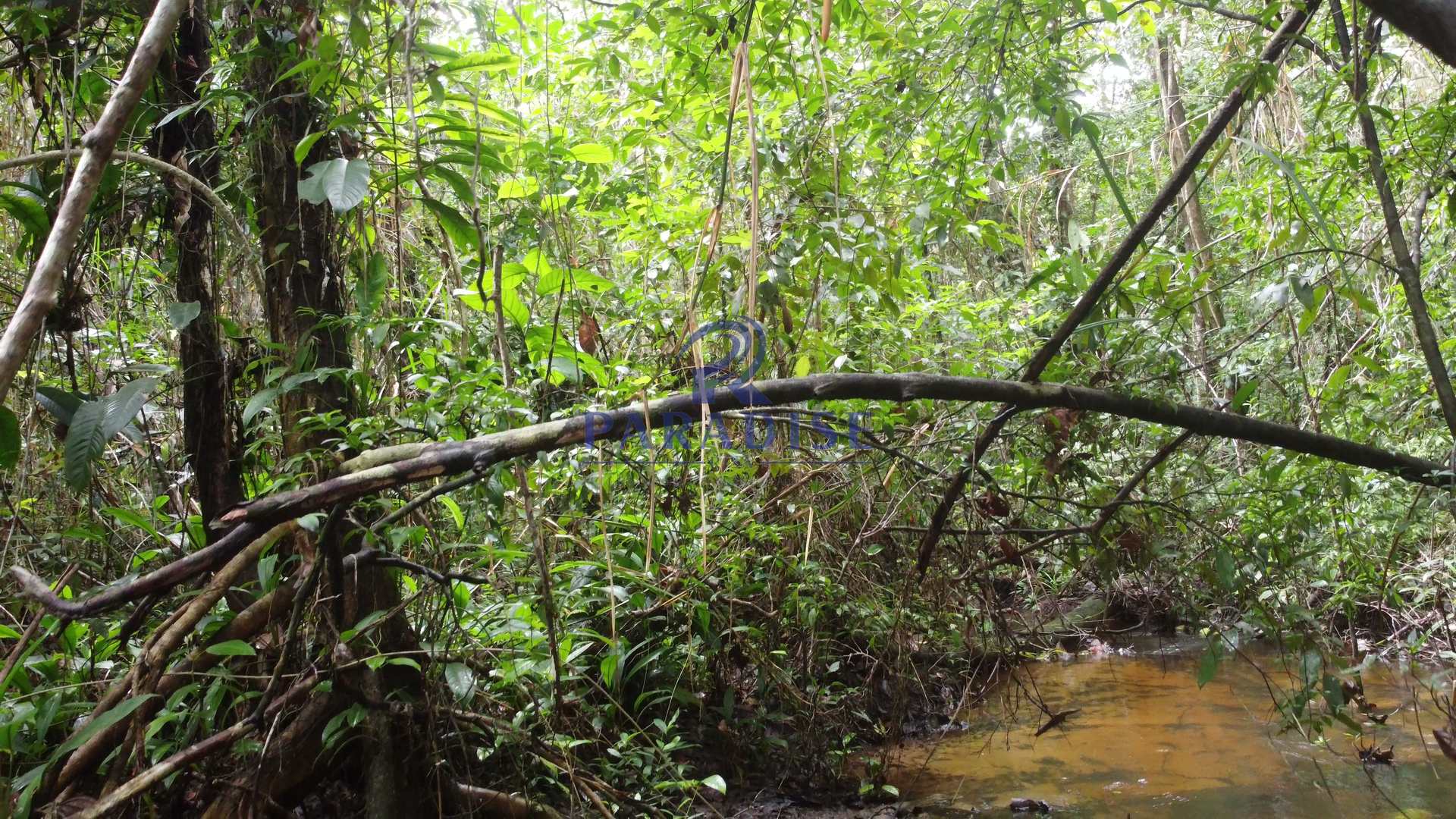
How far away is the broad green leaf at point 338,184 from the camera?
1.62 meters

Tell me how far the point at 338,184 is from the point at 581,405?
98 cm

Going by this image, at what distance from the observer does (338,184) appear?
5.42 ft

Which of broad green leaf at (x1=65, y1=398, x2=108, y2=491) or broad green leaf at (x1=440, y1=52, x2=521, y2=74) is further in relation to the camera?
broad green leaf at (x1=440, y1=52, x2=521, y2=74)

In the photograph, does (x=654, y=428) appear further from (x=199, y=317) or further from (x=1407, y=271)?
(x=1407, y=271)

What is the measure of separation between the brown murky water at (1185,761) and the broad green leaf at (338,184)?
8.46 ft

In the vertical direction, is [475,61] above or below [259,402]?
above

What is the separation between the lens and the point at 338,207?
1574 millimetres

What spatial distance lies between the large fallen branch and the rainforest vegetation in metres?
0.01

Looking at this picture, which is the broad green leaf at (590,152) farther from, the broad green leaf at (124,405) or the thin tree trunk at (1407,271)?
the thin tree trunk at (1407,271)

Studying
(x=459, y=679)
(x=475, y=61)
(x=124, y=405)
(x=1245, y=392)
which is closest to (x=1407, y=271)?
(x=1245, y=392)

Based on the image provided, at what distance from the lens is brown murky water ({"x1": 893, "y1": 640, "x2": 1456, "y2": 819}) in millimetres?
3154

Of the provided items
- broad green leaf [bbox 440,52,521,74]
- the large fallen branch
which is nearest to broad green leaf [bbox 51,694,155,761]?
the large fallen branch

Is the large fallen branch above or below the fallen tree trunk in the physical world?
below

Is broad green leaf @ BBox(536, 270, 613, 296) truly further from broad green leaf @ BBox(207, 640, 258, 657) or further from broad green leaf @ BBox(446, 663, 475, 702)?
broad green leaf @ BBox(207, 640, 258, 657)
